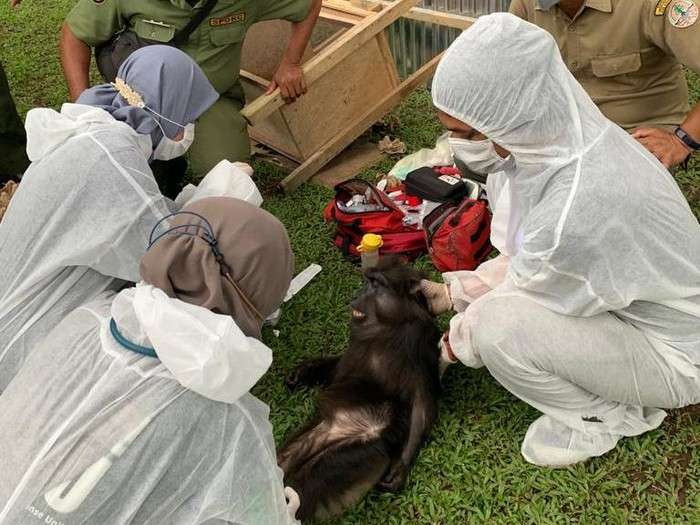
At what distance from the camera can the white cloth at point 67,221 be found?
2.46 m

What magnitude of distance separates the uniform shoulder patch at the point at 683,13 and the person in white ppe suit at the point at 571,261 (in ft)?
3.20

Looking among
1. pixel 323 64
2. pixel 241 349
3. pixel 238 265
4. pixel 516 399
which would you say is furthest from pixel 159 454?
pixel 323 64

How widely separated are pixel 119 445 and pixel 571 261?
1.52 meters

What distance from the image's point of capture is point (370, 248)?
11.3ft

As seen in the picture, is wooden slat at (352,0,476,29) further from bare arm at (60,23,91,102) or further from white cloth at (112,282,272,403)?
white cloth at (112,282,272,403)

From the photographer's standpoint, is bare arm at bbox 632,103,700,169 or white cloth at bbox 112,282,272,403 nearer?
white cloth at bbox 112,282,272,403

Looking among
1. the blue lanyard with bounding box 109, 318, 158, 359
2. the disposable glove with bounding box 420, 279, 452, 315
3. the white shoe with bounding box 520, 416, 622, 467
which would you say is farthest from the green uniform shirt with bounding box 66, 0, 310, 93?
the white shoe with bounding box 520, 416, 622, 467

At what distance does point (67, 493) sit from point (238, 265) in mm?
768

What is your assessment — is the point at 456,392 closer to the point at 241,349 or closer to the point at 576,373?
the point at 576,373

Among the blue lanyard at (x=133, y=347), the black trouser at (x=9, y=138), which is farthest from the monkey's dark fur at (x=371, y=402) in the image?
the black trouser at (x=9, y=138)

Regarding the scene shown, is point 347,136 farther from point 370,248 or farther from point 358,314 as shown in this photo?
point 358,314

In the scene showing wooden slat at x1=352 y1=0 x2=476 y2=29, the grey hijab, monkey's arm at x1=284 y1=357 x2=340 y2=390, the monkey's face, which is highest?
the grey hijab

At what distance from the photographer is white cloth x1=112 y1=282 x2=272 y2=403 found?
1.77 m

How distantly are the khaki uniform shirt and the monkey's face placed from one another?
4.96 ft
